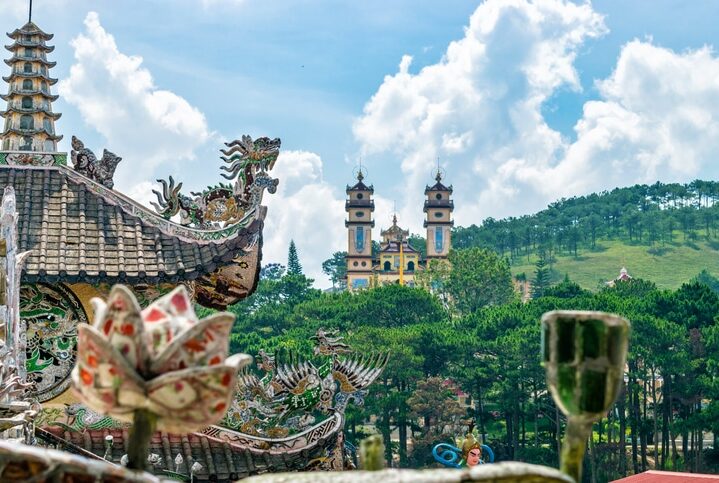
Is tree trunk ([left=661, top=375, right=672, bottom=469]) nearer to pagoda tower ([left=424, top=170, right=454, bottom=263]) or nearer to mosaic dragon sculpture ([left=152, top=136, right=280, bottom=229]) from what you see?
mosaic dragon sculpture ([left=152, top=136, right=280, bottom=229])

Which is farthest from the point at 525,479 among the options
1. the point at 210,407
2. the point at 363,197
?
the point at 363,197

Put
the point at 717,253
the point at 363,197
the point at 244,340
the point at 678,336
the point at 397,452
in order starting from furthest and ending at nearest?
the point at 717,253 → the point at 363,197 → the point at 244,340 → the point at 397,452 → the point at 678,336

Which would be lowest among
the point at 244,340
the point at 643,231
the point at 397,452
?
the point at 397,452

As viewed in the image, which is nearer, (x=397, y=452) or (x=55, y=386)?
(x=55, y=386)

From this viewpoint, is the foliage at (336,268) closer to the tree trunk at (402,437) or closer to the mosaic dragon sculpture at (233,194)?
the tree trunk at (402,437)

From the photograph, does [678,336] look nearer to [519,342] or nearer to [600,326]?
[519,342]

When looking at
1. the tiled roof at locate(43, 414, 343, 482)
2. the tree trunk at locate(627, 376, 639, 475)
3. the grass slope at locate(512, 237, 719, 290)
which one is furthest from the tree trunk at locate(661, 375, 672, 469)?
the grass slope at locate(512, 237, 719, 290)

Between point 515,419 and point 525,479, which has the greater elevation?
point 525,479

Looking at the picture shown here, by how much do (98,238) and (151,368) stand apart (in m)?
13.9

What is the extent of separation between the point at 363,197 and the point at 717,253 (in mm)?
44571

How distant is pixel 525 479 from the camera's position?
3.26m

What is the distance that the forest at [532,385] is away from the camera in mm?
55438

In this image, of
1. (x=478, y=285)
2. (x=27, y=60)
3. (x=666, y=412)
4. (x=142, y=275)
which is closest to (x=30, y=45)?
(x=27, y=60)

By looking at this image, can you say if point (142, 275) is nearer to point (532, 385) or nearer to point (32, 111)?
point (32, 111)
